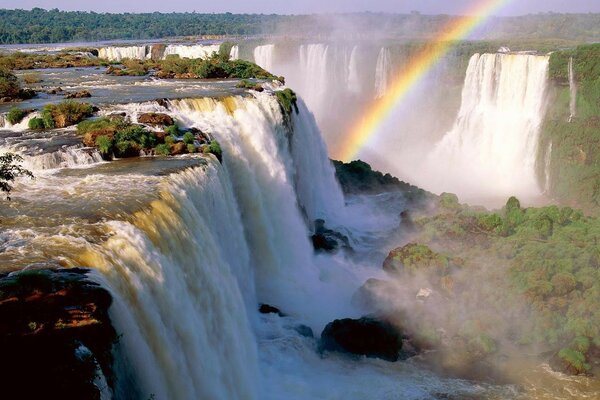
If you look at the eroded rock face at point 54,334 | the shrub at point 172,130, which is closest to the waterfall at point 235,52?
the shrub at point 172,130

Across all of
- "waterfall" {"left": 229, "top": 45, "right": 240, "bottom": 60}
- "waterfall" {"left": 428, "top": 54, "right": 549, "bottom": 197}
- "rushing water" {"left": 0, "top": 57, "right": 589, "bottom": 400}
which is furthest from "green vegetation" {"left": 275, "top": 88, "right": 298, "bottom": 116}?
"waterfall" {"left": 229, "top": 45, "right": 240, "bottom": 60}

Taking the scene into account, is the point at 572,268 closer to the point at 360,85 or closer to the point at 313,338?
the point at 313,338

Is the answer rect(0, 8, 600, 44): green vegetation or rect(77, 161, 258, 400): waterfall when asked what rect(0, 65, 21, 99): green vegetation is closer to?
rect(77, 161, 258, 400): waterfall

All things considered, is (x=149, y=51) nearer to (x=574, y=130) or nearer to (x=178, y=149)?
(x=574, y=130)

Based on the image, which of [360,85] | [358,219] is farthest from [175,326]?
[360,85]

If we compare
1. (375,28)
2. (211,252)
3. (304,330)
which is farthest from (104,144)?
(375,28)

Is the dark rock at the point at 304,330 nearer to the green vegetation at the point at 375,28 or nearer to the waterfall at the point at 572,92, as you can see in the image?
the waterfall at the point at 572,92
